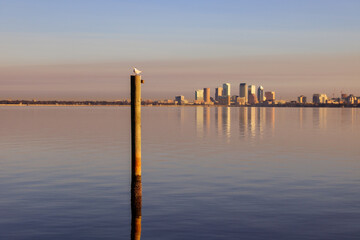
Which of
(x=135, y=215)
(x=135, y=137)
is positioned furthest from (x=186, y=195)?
(x=135, y=137)

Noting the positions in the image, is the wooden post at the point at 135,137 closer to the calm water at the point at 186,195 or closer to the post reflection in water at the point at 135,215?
the post reflection in water at the point at 135,215

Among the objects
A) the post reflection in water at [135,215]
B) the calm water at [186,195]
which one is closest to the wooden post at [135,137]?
the post reflection in water at [135,215]

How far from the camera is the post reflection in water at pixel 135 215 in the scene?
19109 mm

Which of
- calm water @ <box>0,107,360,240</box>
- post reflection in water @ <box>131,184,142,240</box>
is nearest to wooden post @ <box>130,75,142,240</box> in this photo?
post reflection in water @ <box>131,184,142,240</box>

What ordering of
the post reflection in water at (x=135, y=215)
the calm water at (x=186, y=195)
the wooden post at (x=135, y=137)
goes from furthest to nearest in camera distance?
the wooden post at (x=135, y=137) → the calm water at (x=186, y=195) → the post reflection in water at (x=135, y=215)

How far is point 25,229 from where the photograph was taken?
19281 millimetres

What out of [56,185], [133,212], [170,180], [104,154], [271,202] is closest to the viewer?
[133,212]

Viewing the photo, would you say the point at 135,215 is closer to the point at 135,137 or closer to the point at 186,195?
the point at 135,137

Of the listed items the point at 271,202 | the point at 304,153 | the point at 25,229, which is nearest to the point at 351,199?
the point at 271,202

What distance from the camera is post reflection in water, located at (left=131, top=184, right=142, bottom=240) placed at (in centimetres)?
1911

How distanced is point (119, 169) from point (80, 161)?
572 cm

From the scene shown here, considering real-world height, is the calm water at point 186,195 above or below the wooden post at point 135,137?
below

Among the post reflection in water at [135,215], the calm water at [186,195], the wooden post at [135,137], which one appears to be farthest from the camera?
the wooden post at [135,137]

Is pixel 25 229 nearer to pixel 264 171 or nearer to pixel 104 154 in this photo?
pixel 264 171
